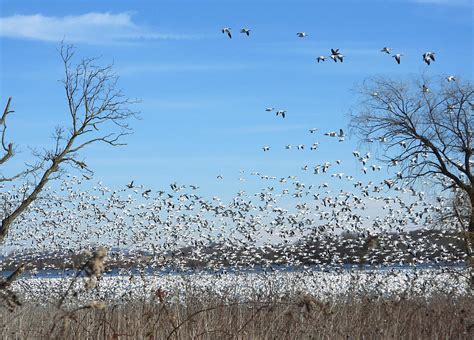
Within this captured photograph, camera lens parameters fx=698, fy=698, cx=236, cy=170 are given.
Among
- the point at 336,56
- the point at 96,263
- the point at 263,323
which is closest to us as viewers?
the point at 96,263

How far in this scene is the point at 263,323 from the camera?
6.70 m

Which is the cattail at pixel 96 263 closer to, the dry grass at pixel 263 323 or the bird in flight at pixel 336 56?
the dry grass at pixel 263 323

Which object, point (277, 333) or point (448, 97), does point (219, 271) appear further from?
point (448, 97)

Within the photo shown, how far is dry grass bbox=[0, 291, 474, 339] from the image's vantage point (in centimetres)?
564

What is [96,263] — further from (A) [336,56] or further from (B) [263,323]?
(A) [336,56]

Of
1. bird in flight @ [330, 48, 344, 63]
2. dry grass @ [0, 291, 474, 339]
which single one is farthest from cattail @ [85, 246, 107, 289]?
bird in flight @ [330, 48, 344, 63]

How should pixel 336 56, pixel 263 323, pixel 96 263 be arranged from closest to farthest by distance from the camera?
pixel 96 263, pixel 263 323, pixel 336 56

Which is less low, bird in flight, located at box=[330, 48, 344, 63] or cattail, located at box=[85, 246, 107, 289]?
bird in flight, located at box=[330, 48, 344, 63]

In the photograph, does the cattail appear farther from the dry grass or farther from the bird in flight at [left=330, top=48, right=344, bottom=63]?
the bird in flight at [left=330, top=48, right=344, bottom=63]

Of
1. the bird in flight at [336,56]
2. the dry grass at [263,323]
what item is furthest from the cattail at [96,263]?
the bird in flight at [336,56]

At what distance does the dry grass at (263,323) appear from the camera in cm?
564

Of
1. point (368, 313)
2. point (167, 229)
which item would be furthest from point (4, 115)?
point (368, 313)

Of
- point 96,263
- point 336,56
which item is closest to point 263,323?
point 96,263

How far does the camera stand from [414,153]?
24.3 meters
